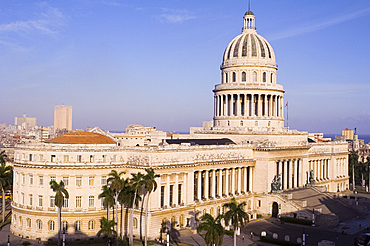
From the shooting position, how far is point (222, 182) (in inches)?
3996

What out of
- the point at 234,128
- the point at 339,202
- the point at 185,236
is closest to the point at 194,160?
the point at 185,236

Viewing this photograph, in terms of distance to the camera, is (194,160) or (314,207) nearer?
(194,160)

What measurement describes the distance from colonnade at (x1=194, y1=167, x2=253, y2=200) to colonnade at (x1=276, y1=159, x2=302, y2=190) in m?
9.47

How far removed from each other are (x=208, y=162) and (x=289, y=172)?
33022mm

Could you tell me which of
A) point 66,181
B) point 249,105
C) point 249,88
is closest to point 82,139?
point 66,181

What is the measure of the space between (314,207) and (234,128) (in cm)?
2966

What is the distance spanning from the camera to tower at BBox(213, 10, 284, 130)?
123062 mm

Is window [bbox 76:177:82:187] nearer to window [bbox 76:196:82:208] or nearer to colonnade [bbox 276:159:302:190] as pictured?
window [bbox 76:196:82:208]

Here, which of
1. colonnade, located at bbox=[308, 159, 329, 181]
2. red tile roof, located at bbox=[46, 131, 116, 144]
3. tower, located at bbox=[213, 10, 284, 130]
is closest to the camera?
red tile roof, located at bbox=[46, 131, 116, 144]

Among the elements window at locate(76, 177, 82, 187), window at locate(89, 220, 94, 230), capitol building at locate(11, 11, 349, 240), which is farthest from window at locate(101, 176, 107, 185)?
window at locate(89, 220, 94, 230)

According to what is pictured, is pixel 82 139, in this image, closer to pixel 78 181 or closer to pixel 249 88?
pixel 78 181

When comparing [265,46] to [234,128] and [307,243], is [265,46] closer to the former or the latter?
[234,128]

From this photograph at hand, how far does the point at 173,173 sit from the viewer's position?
8488 cm

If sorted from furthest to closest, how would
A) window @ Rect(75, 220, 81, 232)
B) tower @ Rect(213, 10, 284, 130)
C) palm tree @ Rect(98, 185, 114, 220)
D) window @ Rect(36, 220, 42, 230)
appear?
tower @ Rect(213, 10, 284, 130) < window @ Rect(36, 220, 42, 230) < window @ Rect(75, 220, 81, 232) < palm tree @ Rect(98, 185, 114, 220)
